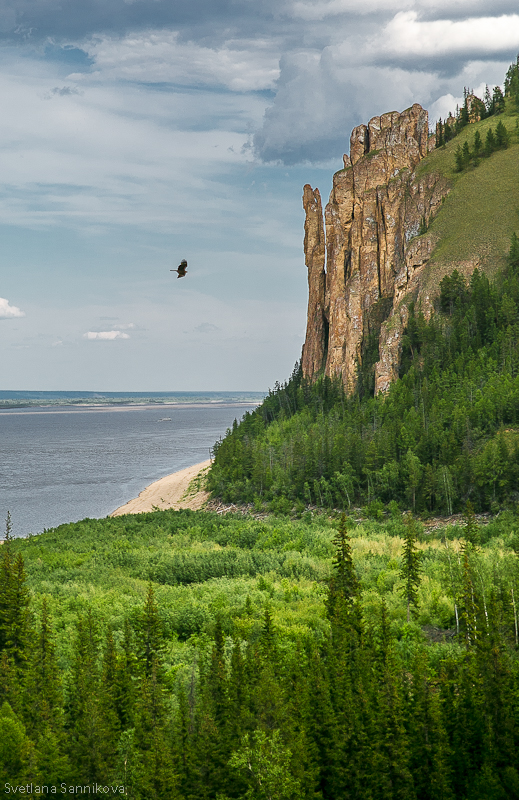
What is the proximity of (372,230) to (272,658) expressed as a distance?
108 m

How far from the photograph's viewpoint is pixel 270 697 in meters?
20.4

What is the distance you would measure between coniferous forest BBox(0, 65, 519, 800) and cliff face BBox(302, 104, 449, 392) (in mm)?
60021

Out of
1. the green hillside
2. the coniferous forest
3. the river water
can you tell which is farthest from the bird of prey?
the green hillside

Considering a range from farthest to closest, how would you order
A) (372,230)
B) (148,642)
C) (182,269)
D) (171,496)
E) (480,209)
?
(372,230)
(480,209)
(171,496)
(148,642)
(182,269)

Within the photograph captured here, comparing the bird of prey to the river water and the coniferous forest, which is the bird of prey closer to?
the coniferous forest

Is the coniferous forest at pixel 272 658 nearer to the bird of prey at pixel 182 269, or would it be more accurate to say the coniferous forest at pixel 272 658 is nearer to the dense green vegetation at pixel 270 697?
the dense green vegetation at pixel 270 697

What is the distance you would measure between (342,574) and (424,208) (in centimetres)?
9763

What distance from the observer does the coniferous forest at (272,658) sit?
20141 mm

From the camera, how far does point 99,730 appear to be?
20.3 m

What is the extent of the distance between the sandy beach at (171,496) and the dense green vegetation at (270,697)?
167 feet

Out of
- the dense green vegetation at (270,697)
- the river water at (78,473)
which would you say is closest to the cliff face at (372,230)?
the river water at (78,473)

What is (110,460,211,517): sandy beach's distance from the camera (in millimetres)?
84438

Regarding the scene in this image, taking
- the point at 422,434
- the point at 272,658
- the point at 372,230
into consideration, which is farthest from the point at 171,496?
the point at 272,658

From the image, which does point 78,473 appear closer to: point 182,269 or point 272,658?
point 272,658
